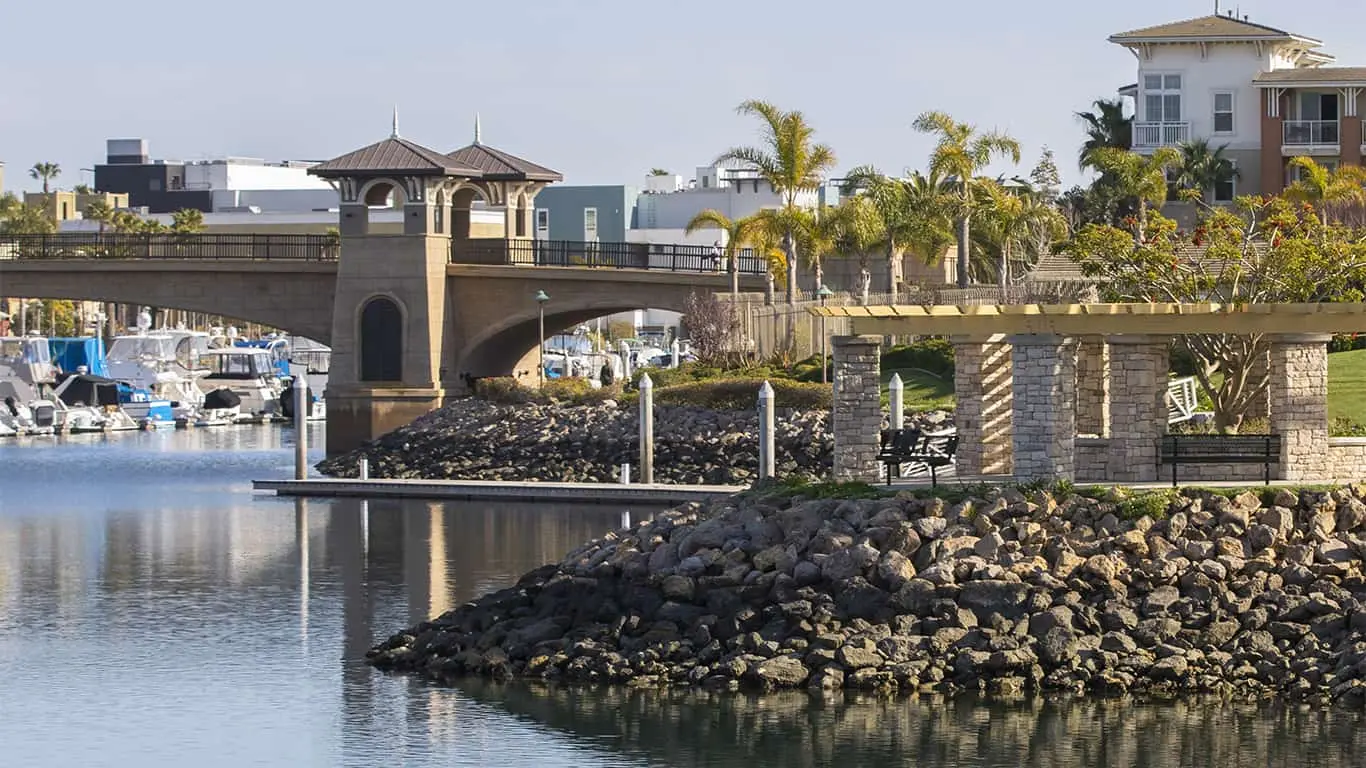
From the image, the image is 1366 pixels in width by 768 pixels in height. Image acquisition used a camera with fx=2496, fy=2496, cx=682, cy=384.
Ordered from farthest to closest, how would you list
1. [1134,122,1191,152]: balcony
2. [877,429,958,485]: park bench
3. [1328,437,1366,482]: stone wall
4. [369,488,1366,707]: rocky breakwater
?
[1134,122,1191,152]: balcony < [877,429,958,485]: park bench < [1328,437,1366,482]: stone wall < [369,488,1366,707]: rocky breakwater

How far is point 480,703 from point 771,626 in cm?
394

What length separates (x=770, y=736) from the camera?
30234 millimetres

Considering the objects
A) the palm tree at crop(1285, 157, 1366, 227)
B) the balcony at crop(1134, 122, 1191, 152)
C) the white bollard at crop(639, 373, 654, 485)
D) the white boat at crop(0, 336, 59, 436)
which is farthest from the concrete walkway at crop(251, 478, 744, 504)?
the white boat at crop(0, 336, 59, 436)

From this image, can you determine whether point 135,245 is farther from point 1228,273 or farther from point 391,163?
point 1228,273

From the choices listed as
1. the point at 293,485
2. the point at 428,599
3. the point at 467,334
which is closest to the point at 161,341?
the point at 467,334

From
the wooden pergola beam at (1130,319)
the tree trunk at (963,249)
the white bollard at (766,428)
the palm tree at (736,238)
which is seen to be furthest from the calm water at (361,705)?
the tree trunk at (963,249)

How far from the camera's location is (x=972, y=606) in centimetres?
3225

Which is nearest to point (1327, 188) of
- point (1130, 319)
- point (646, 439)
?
point (646, 439)

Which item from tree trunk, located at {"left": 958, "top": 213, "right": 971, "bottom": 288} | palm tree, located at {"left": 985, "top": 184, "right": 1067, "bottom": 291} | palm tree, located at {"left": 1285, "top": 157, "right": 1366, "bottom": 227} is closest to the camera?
palm tree, located at {"left": 985, "top": 184, "right": 1067, "bottom": 291}

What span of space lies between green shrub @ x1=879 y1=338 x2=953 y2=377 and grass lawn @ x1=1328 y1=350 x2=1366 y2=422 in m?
10.6

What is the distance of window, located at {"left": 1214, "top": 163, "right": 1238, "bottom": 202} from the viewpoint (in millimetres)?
83750

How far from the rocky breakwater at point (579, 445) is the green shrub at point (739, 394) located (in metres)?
0.50

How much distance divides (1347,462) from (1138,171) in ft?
132

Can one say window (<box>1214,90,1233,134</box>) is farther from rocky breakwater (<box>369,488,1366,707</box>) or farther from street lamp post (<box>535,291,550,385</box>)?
rocky breakwater (<box>369,488,1366,707</box>)
